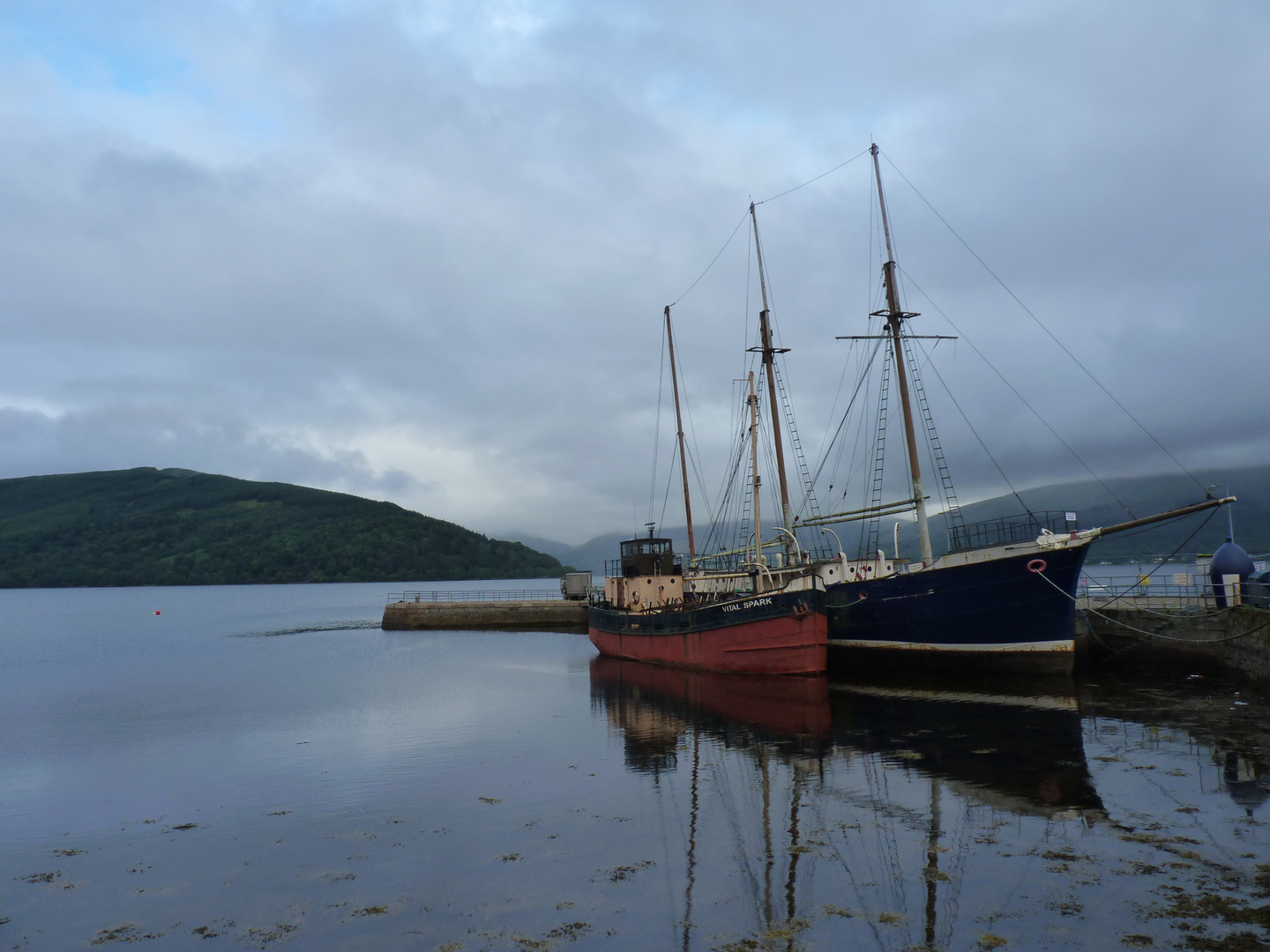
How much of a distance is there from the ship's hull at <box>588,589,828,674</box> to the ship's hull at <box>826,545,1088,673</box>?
2961 mm

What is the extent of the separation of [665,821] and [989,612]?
18069mm

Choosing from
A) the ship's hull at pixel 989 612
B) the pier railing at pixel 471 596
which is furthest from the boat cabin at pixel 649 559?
the pier railing at pixel 471 596

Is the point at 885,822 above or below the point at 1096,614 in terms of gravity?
below

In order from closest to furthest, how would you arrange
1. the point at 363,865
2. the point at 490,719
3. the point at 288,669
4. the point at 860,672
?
the point at 363,865
the point at 490,719
the point at 860,672
the point at 288,669

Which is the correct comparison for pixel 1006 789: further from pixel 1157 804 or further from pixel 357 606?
pixel 357 606

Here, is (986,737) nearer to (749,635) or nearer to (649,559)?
(749,635)

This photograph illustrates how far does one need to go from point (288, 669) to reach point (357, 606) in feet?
269

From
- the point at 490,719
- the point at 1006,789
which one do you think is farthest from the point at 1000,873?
the point at 490,719

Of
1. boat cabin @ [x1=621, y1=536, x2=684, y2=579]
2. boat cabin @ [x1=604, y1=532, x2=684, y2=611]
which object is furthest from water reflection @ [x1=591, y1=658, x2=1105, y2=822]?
boat cabin @ [x1=621, y1=536, x2=684, y2=579]

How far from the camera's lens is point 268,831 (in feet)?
47.6

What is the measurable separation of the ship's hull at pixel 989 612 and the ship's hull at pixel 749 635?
296 centimetres

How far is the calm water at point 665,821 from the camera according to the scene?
9789 millimetres

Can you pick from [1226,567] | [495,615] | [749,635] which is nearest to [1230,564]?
[1226,567]

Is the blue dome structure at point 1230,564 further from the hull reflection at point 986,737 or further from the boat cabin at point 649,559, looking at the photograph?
the boat cabin at point 649,559
